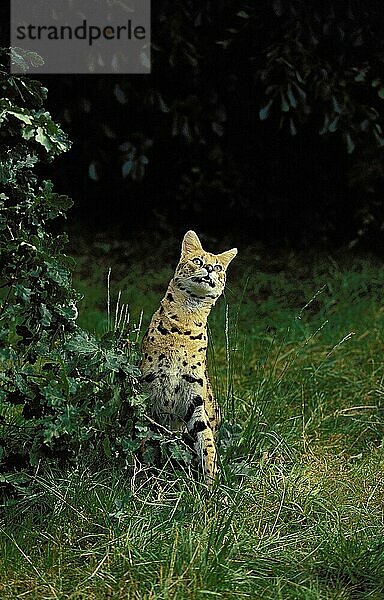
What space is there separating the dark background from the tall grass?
212cm

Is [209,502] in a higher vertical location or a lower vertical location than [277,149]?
lower

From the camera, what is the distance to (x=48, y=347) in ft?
9.21

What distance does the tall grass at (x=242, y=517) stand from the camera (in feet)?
8.24

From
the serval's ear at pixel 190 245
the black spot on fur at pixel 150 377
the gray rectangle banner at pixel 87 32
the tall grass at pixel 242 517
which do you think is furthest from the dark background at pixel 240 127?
the black spot on fur at pixel 150 377

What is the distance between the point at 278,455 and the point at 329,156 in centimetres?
338

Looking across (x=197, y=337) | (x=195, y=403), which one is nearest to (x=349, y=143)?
(x=197, y=337)

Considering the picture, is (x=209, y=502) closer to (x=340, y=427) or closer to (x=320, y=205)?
(x=340, y=427)

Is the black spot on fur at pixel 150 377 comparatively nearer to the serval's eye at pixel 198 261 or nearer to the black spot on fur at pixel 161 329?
the black spot on fur at pixel 161 329

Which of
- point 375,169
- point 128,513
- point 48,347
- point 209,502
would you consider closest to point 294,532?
point 209,502

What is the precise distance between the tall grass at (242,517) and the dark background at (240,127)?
6.95 feet

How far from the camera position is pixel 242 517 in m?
2.86

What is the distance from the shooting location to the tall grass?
2512mm

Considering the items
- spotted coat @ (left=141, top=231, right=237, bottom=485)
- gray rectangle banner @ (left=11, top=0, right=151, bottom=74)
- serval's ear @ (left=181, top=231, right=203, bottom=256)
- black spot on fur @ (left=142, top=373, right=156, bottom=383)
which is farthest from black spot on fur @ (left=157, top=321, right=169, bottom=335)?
gray rectangle banner @ (left=11, top=0, right=151, bottom=74)

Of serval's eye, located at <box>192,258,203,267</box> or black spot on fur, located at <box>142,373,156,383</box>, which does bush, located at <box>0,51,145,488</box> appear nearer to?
black spot on fur, located at <box>142,373,156,383</box>
